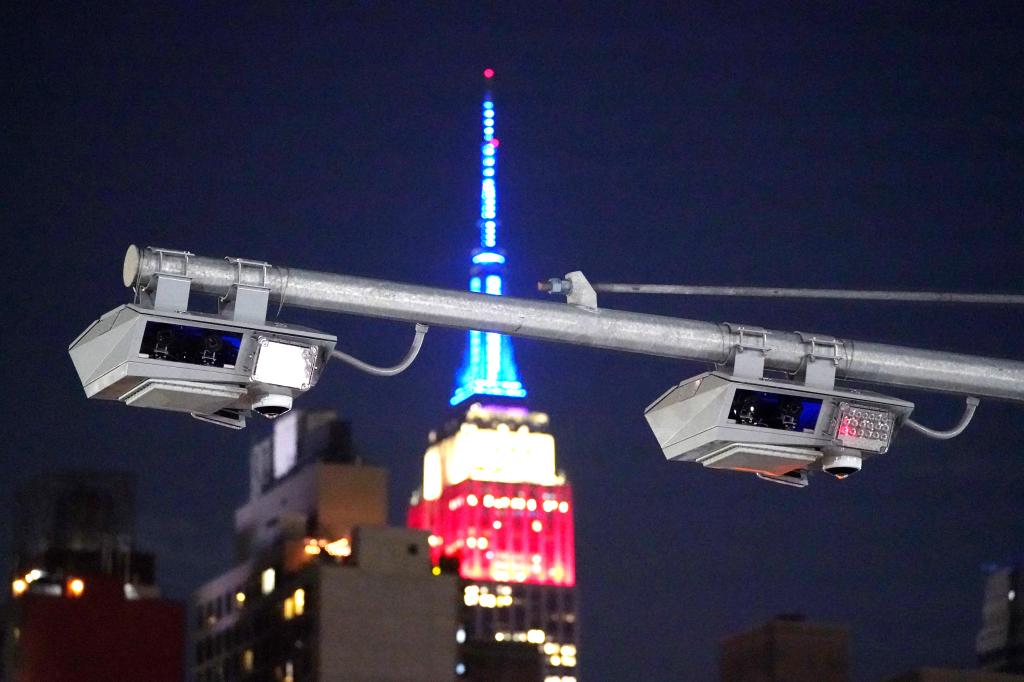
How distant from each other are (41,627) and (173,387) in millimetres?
172465

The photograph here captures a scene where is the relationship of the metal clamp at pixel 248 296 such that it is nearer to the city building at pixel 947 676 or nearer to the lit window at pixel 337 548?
the city building at pixel 947 676

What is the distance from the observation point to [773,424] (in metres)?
14.8

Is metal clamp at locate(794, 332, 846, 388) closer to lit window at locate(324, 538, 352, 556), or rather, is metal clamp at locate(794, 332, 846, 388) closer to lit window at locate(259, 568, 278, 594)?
lit window at locate(259, 568, 278, 594)

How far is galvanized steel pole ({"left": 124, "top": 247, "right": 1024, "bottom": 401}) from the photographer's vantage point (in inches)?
536

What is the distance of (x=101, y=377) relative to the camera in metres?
13.3

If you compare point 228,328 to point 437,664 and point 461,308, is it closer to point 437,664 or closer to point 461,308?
point 461,308

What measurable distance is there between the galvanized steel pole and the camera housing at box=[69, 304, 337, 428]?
333 millimetres

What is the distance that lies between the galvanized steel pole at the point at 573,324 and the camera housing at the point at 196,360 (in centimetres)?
33

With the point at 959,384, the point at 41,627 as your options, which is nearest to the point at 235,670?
the point at 41,627

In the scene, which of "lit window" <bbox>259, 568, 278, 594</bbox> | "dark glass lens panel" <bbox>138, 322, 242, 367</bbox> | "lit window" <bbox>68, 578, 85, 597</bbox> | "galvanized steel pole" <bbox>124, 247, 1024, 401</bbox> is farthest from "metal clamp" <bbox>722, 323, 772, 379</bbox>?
"lit window" <bbox>68, 578, 85, 597</bbox>

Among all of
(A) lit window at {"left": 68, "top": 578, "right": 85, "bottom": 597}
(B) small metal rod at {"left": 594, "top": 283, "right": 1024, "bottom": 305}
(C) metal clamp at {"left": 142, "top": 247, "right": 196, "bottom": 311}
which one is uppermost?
(A) lit window at {"left": 68, "top": 578, "right": 85, "bottom": 597}

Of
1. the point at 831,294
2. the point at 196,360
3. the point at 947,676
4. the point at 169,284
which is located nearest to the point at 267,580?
the point at 947,676

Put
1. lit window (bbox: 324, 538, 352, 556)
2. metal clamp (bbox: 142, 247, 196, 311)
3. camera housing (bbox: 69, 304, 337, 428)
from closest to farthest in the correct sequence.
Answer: camera housing (bbox: 69, 304, 337, 428), metal clamp (bbox: 142, 247, 196, 311), lit window (bbox: 324, 538, 352, 556)

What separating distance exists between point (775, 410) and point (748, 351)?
49cm
